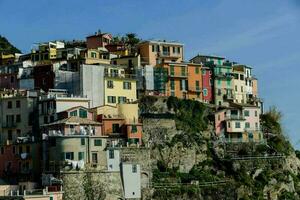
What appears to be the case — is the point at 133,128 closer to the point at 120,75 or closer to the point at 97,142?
the point at 97,142

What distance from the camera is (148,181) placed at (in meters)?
52.9

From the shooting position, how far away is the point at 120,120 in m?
55.1

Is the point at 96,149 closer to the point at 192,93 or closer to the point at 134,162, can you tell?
the point at 134,162

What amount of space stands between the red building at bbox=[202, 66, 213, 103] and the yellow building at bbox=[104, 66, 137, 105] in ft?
26.8

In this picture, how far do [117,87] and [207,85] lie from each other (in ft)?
34.7

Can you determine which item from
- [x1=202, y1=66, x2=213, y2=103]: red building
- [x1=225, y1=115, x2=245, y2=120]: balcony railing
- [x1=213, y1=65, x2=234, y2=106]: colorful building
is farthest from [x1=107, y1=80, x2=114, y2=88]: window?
[x1=213, y1=65, x2=234, y2=106]: colorful building

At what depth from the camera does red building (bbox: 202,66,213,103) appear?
66.3 metres

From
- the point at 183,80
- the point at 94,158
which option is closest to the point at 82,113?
the point at 94,158

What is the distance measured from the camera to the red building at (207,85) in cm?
6631

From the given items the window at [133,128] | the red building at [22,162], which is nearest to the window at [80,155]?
the red building at [22,162]

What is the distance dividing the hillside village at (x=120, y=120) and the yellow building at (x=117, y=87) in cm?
8

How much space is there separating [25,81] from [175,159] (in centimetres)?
1396

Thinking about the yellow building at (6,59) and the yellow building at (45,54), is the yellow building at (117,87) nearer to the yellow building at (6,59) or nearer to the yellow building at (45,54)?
the yellow building at (45,54)

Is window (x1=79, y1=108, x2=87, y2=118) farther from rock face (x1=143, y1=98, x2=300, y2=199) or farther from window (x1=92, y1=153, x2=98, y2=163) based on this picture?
rock face (x1=143, y1=98, x2=300, y2=199)
